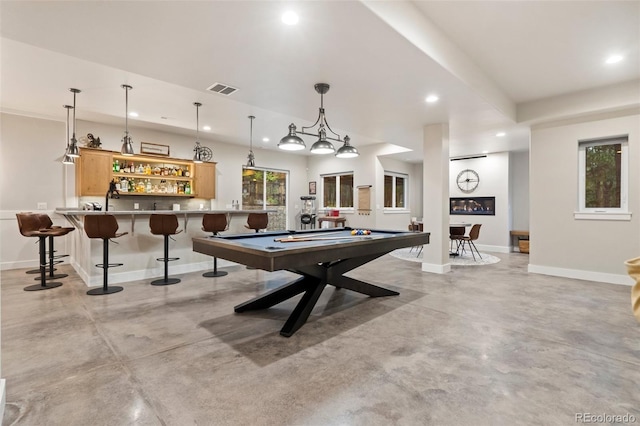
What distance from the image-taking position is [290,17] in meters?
2.41

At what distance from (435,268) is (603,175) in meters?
3.00

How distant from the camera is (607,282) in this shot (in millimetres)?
4609

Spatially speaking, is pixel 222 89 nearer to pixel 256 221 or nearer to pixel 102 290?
pixel 256 221

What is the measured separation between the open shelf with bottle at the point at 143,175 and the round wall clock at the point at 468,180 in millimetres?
6783

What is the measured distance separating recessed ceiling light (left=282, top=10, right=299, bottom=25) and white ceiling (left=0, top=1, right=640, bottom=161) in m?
0.06

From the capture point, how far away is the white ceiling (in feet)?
8.04

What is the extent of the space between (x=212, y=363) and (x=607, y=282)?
567 cm

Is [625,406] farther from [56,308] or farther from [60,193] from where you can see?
[60,193]

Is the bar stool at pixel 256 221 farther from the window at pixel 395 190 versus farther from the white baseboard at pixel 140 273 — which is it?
the window at pixel 395 190

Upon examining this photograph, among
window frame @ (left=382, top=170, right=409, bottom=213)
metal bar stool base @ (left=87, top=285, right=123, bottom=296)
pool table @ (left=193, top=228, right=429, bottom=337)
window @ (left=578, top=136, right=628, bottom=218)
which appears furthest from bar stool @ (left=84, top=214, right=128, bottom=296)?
window @ (left=578, top=136, right=628, bottom=218)

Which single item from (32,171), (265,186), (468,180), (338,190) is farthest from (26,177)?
(468,180)

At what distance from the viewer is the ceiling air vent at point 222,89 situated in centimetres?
374

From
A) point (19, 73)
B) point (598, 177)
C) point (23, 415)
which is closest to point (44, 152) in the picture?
point (19, 73)

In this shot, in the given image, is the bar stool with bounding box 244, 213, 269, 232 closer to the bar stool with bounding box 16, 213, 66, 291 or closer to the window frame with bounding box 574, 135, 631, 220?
the bar stool with bounding box 16, 213, 66, 291
